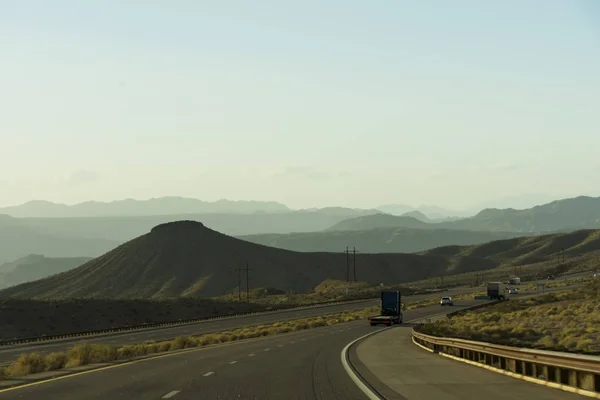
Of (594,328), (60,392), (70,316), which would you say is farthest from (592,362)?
(70,316)

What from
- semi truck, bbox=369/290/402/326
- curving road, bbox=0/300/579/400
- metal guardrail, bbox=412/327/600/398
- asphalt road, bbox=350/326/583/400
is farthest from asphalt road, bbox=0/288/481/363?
metal guardrail, bbox=412/327/600/398

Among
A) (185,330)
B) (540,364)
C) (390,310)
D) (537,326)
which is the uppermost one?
(540,364)

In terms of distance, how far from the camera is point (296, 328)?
67.7 m

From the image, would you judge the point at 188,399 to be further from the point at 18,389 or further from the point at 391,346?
the point at 391,346

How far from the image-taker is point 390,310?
223 ft

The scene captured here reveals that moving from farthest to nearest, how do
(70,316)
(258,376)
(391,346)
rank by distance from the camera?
(70,316)
(391,346)
(258,376)

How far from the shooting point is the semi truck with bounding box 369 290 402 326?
216 feet

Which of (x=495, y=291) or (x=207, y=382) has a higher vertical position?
(x=495, y=291)

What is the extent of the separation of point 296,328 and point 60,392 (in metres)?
50.8

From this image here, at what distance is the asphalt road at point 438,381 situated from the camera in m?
15.6

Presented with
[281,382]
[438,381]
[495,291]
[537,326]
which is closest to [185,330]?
[537,326]

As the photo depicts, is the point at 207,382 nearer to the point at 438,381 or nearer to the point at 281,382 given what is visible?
the point at 281,382

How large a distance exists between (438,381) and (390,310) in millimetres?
49528

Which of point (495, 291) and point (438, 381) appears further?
point (495, 291)
